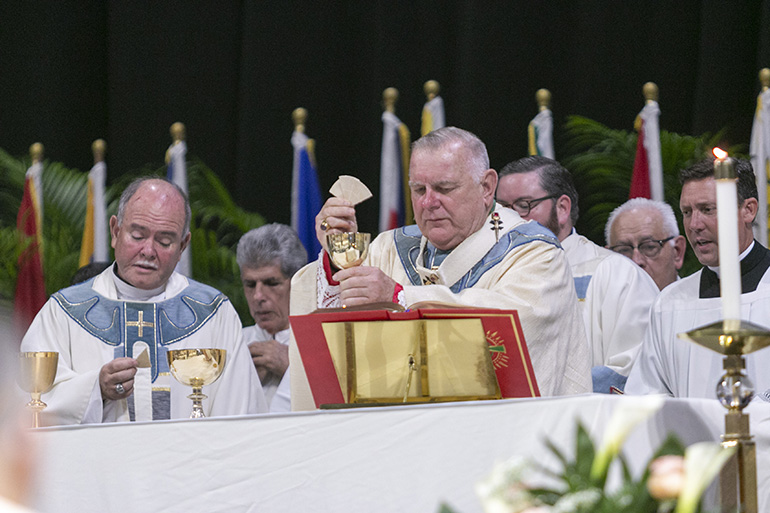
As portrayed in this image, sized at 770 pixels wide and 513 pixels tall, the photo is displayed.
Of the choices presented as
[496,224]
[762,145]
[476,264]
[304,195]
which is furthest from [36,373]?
[762,145]

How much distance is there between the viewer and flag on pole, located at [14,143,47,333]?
299 inches

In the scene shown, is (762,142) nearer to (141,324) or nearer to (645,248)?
(645,248)

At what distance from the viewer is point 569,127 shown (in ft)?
A: 27.7

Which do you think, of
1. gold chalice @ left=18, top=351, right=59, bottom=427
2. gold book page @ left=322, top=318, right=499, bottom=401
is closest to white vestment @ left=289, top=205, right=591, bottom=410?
gold book page @ left=322, top=318, right=499, bottom=401

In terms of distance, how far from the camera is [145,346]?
495 centimetres

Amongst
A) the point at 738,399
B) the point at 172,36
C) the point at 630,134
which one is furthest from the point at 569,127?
the point at 738,399

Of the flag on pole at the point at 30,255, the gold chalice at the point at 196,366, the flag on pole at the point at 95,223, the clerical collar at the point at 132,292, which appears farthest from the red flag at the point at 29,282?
the gold chalice at the point at 196,366

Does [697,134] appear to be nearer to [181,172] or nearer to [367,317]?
[181,172]

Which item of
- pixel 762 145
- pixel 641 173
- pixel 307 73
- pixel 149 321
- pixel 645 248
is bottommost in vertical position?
pixel 149 321

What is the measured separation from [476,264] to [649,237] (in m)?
2.44

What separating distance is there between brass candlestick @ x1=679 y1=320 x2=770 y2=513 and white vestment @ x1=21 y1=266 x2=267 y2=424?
10.0 ft

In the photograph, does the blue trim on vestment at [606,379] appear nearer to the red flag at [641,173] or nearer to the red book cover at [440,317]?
the red flag at [641,173]

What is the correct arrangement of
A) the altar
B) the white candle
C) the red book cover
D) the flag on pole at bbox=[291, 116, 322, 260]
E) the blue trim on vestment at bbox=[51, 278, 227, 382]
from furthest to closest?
the flag on pole at bbox=[291, 116, 322, 260], the blue trim on vestment at bbox=[51, 278, 227, 382], the red book cover, the altar, the white candle

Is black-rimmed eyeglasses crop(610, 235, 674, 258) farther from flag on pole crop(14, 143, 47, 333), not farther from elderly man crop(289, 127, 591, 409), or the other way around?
flag on pole crop(14, 143, 47, 333)
